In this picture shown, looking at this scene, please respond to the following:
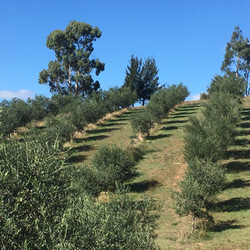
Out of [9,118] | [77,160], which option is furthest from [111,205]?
[9,118]

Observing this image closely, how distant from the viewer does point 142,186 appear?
30625 millimetres

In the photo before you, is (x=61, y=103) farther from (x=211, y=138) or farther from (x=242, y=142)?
(x=211, y=138)

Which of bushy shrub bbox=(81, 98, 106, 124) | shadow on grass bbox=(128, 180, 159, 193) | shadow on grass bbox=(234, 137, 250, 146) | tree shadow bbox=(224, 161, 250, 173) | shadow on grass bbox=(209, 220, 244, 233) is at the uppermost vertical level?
bushy shrub bbox=(81, 98, 106, 124)

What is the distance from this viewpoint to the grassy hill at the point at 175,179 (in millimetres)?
18984

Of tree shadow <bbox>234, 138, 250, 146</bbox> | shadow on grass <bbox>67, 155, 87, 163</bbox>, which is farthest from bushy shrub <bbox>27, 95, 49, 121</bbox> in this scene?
tree shadow <bbox>234, 138, 250, 146</bbox>

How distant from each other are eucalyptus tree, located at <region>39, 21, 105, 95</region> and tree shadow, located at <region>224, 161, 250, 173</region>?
58.0 metres

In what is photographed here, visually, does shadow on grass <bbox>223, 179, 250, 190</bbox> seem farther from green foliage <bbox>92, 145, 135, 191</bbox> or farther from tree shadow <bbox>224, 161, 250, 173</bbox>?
green foliage <bbox>92, 145, 135, 191</bbox>

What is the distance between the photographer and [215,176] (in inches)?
866

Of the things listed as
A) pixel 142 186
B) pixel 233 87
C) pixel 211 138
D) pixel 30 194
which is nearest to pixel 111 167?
pixel 142 186

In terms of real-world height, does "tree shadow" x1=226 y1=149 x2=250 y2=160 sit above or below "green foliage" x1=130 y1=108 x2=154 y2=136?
below

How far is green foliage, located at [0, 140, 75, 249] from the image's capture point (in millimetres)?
8266

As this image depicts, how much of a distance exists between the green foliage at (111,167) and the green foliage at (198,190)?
329 inches

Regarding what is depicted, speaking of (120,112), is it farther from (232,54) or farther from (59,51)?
(232,54)

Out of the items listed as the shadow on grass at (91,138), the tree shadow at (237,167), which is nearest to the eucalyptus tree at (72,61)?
the shadow on grass at (91,138)
